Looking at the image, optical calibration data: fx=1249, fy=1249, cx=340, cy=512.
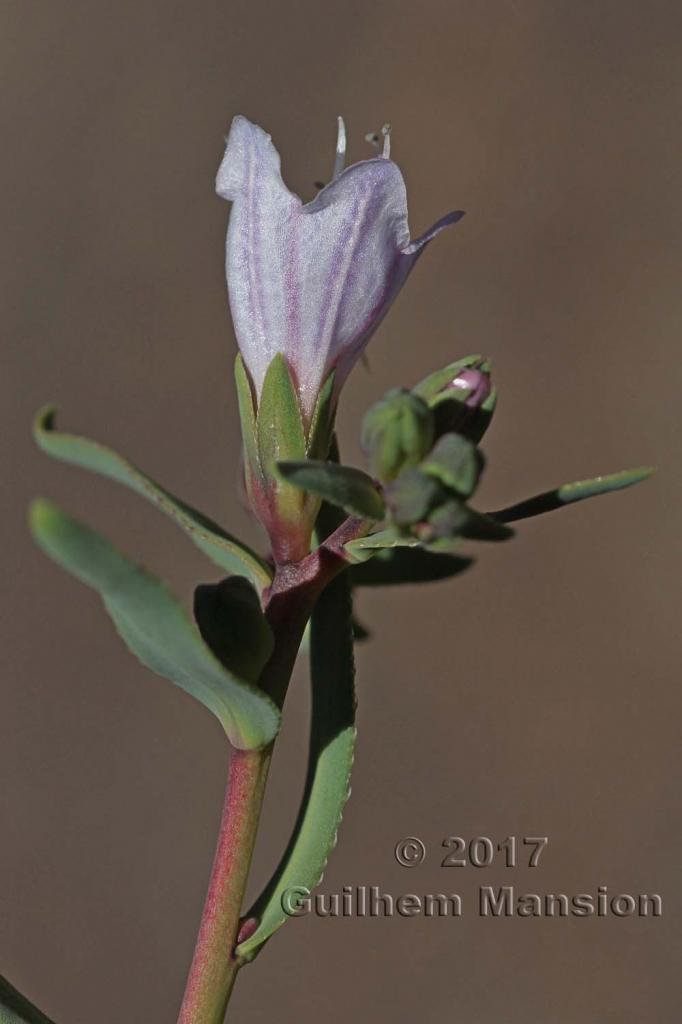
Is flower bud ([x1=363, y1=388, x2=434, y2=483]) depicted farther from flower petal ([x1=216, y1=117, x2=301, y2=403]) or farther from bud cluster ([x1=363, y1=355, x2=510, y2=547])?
flower petal ([x1=216, y1=117, x2=301, y2=403])

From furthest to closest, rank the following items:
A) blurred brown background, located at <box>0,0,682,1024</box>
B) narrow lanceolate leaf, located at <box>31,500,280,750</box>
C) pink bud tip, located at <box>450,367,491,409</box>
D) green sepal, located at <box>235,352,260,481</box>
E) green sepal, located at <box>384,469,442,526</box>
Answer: blurred brown background, located at <box>0,0,682,1024</box>
green sepal, located at <box>235,352,260,481</box>
pink bud tip, located at <box>450,367,491,409</box>
green sepal, located at <box>384,469,442,526</box>
narrow lanceolate leaf, located at <box>31,500,280,750</box>

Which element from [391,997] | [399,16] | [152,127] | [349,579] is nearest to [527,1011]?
[391,997]

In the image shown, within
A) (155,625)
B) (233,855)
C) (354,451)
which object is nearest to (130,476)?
(155,625)

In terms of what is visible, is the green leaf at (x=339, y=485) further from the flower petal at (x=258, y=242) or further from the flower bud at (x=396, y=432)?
the flower petal at (x=258, y=242)

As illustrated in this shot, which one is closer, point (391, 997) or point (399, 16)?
point (391, 997)

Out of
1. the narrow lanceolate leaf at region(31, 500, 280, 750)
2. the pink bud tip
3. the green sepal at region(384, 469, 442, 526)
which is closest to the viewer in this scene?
the narrow lanceolate leaf at region(31, 500, 280, 750)

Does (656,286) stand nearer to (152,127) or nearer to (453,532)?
(152,127)

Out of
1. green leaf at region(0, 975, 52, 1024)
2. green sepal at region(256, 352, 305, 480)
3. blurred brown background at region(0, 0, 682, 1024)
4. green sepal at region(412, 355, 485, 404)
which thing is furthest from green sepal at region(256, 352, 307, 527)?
blurred brown background at region(0, 0, 682, 1024)
